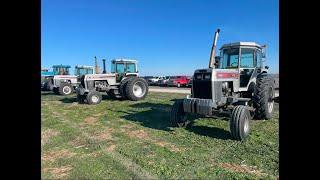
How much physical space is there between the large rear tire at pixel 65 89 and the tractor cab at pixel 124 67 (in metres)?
5.73

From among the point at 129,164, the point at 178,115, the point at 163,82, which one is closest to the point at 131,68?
the point at 178,115

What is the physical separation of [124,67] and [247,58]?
9.60 metres

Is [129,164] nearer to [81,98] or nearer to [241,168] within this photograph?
[241,168]

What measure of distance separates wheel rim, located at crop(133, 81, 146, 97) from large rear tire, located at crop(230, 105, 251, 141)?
31.5 ft

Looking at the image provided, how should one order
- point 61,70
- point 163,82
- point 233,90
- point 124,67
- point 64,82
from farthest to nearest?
point 163,82 → point 61,70 → point 64,82 → point 124,67 → point 233,90

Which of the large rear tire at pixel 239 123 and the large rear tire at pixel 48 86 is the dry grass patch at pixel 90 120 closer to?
the large rear tire at pixel 239 123

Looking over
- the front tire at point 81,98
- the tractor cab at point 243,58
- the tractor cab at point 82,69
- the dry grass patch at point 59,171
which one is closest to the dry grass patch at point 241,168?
the dry grass patch at point 59,171

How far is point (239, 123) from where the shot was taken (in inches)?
263

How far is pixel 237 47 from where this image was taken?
29.2ft

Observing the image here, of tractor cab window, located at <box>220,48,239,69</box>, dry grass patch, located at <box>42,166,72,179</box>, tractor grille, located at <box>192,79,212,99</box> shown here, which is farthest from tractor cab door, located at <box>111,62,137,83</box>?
dry grass patch, located at <box>42,166,72,179</box>

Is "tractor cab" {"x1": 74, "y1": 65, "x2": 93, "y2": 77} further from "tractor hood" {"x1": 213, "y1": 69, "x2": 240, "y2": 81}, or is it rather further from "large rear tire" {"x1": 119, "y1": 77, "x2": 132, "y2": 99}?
"tractor hood" {"x1": 213, "y1": 69, "x2": 240, "y2": 81}
